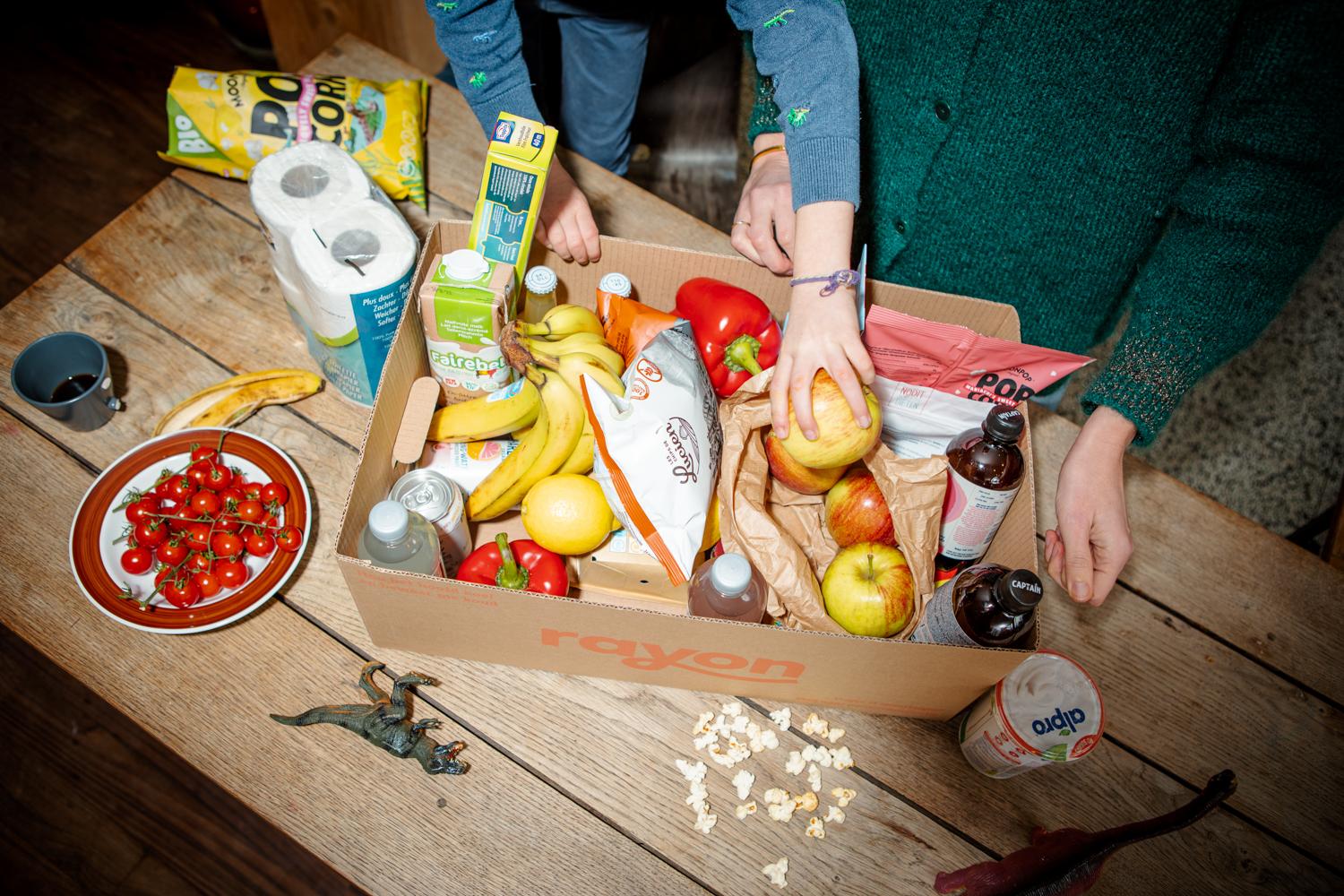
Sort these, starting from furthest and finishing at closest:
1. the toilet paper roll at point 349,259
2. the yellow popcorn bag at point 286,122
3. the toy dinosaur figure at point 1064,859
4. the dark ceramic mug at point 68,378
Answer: the yellow popcorn bag at point 286,122
the dark ceramic mug at point 68,378
the toilet paper roll at point 349,259
the toy dinosaur figure at point 1064,859

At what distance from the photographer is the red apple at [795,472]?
0.92 metres

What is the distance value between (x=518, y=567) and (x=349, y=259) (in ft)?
1.29

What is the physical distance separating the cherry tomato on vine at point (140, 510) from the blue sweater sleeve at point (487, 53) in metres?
0.61

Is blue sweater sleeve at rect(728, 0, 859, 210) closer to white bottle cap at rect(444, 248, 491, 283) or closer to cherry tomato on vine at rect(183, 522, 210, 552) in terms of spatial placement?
white bottle cap at rect(444, 248, 491, 283)

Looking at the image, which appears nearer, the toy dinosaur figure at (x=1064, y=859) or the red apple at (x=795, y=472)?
the toy dinosaur figure at (x=1064, y=859)

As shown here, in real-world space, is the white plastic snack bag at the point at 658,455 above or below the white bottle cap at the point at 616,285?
below

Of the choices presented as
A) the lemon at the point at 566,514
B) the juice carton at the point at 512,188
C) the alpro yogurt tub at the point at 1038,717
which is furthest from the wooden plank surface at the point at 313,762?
the juice carton at the point at 512,188

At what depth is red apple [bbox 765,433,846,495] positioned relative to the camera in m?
0.92

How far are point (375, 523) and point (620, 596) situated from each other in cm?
32

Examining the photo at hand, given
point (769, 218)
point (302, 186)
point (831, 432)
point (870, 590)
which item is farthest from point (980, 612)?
point (302, 186)

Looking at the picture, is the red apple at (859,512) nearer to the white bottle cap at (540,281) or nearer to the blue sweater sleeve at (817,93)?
the blue sweater sleeve at (817,93)

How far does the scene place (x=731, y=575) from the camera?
77 centimetres

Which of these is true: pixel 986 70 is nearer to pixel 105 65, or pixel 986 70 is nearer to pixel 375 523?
pixel 375 523

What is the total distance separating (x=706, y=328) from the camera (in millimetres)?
1045
